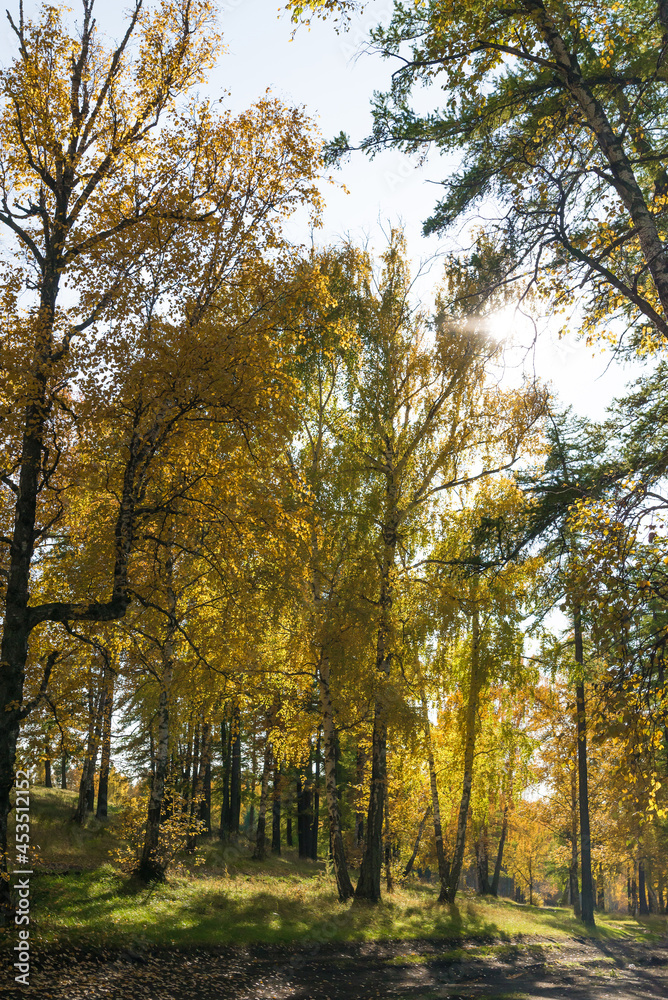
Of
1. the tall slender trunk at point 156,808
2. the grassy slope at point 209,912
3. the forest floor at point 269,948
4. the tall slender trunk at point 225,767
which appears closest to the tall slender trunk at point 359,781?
the tall slender trunk at point 225,767

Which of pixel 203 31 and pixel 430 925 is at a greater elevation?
pixel 203 31

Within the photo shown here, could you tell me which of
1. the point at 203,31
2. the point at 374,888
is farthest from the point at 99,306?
the point at 374,888

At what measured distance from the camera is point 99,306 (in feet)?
26.8

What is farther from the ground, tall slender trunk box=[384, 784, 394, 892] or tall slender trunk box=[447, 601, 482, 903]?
tall slender trunk box=[447, 601, 482, 903]

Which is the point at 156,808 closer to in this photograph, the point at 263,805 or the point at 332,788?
the point at 332,788

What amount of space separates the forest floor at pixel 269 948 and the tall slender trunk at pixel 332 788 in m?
0.58

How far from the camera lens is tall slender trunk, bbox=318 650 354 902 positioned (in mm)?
13984

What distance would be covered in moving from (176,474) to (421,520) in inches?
311

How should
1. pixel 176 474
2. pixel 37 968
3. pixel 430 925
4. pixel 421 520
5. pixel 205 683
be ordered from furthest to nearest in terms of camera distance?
1. pixel 421 520
2. pixel 430 925
3. pixel 205 683
4. pixel 176 474
5. pixel 37 968

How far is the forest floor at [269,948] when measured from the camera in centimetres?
775

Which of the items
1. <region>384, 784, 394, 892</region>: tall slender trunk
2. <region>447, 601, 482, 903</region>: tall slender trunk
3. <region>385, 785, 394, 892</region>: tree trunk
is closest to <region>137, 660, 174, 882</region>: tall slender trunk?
<region>385, 785, 394, 892</region>: tree trunk

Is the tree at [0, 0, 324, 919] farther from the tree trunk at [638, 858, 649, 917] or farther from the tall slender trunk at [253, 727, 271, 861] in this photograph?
the tree trunk at [638, 858, 649, 917]

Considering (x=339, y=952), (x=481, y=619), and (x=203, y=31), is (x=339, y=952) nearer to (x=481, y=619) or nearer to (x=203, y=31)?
(x=481, y=619)

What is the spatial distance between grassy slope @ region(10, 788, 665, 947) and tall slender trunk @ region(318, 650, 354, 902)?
0.45 metres
